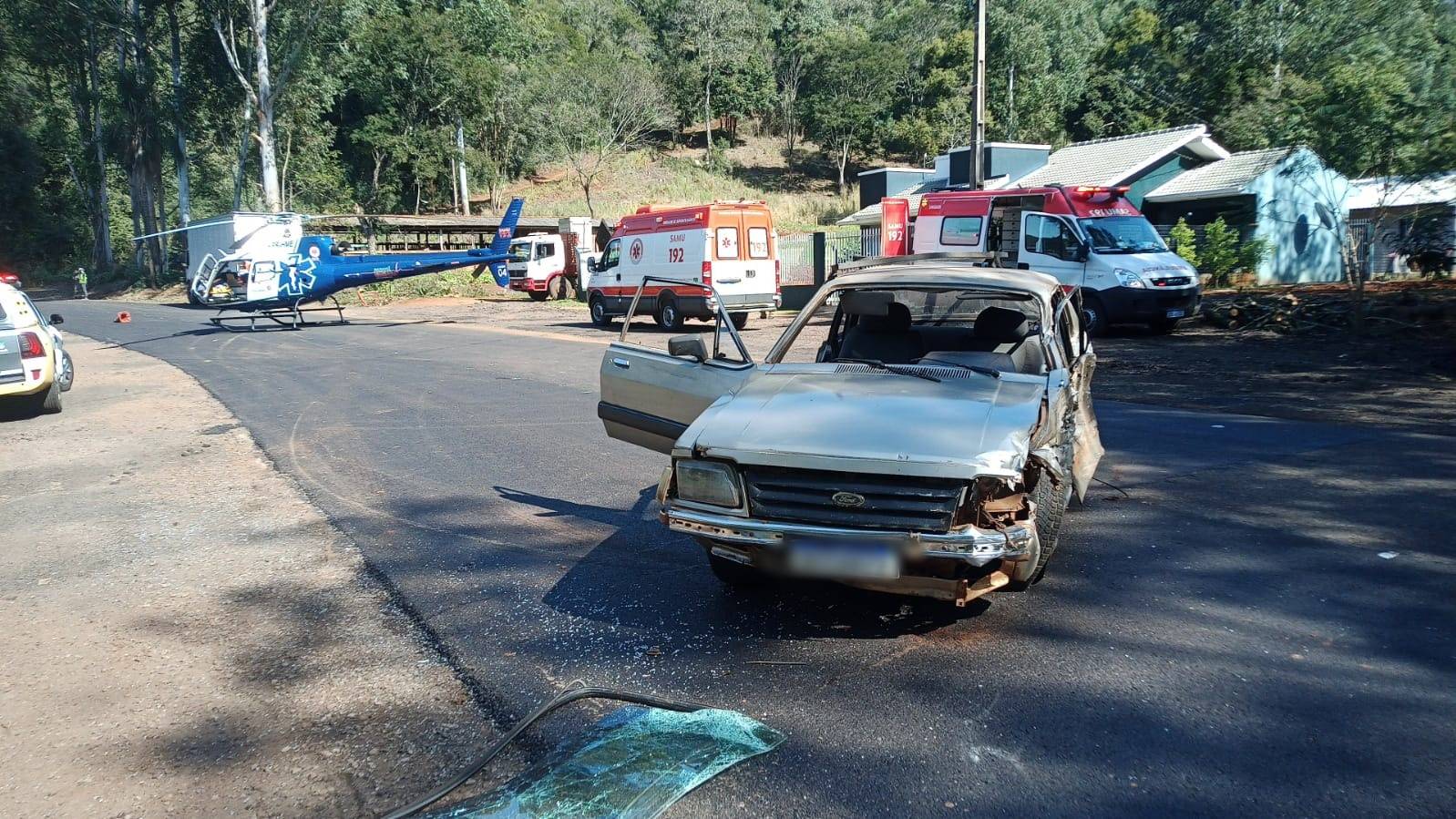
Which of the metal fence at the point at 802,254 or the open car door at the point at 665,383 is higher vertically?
the metal fence at the point at 802,254

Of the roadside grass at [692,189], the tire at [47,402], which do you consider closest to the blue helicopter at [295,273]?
the tire at [47,402]

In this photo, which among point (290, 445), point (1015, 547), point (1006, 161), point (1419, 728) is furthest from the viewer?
point (1006, 161)

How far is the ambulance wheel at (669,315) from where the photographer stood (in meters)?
22.4

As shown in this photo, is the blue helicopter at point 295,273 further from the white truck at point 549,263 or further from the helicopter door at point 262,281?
the white truck at point 549,263

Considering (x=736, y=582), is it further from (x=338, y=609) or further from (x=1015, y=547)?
(x=338, y=609)

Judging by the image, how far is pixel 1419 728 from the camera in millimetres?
3816

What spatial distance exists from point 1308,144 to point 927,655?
18738 millimetres

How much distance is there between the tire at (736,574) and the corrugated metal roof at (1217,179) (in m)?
25.7

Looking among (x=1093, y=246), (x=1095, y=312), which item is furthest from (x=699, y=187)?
(x=1095, y=312)

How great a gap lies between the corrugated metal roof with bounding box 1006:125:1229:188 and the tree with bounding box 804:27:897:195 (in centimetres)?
2902

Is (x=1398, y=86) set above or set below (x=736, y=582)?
above

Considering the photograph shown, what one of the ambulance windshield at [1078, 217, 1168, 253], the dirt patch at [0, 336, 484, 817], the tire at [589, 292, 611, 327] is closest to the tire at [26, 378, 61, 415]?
the dirt patch at [0, 336, 484, 817]

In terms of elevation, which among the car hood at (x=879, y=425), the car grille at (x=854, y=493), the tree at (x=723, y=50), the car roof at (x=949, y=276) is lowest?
the car grille at (x=854, y=493)

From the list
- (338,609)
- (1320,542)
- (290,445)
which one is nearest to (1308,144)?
(1320,542)
